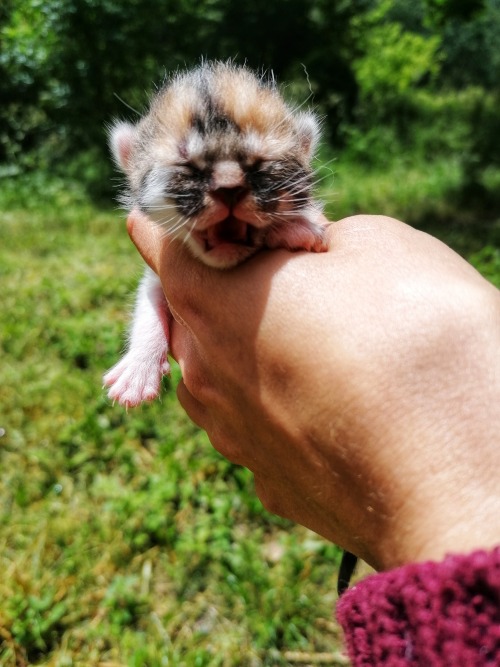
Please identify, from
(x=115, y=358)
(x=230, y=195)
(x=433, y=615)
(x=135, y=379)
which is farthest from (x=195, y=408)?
(x=115, y=358)

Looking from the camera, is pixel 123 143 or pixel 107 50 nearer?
pixel 123 143

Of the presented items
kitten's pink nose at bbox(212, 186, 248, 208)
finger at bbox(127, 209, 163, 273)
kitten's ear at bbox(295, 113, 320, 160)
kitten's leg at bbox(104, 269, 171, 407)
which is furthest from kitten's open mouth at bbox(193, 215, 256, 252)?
kitten's leg at bbox(104, 269, 171, 407)

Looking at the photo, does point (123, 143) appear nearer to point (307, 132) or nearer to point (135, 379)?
point (307, 132)

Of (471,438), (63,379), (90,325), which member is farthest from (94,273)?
(471,438)

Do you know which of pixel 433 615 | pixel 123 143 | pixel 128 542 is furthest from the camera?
pixel 128 542

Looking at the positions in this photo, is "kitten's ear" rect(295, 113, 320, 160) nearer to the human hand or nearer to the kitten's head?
the kitten's head

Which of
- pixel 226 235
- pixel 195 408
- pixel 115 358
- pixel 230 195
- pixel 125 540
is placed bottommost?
pixel 115 358

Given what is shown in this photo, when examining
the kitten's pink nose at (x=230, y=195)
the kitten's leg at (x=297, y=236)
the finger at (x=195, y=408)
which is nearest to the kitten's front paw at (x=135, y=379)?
the finger at (x=195, y=408)

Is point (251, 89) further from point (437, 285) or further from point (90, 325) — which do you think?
point (90, 325)
